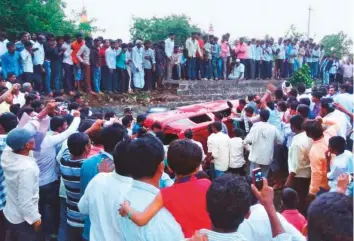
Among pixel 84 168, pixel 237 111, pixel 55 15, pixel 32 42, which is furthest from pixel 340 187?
pixel 55 15

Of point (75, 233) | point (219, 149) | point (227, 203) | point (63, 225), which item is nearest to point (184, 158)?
point (227, 203)

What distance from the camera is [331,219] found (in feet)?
5.81

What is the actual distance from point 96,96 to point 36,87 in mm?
2024

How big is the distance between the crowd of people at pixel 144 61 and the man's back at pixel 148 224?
816 centimetres

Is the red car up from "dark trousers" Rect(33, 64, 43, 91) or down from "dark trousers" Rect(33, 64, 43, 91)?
down

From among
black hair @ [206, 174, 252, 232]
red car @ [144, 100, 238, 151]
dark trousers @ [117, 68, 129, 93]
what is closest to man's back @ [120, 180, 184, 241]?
black hair @ [206, 174, 252, 232]

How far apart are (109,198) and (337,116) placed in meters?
4.62

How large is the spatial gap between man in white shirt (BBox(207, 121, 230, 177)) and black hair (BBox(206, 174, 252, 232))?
476 centimetres

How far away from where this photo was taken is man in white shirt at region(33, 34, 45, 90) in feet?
36.2

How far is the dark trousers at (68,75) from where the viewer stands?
39.7 feet

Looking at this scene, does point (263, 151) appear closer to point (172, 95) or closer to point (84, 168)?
point (84, 168)

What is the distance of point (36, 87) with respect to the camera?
1148 cm

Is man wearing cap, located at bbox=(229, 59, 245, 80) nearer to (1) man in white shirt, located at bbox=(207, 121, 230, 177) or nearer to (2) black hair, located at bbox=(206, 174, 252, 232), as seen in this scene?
(1) man in white shirt, located at bbox=(207, 121, 230, 177)

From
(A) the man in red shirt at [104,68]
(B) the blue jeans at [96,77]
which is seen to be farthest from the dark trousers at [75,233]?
(A) the man in red shirt at [104,68]
